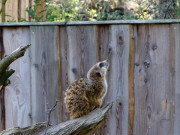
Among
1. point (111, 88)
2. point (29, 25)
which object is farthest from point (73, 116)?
point (29, 25)

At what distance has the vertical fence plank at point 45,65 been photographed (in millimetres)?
3459

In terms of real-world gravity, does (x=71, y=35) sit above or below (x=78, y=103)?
above

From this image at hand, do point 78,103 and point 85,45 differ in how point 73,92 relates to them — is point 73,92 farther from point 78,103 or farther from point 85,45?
point 85,45

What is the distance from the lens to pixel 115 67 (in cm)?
337

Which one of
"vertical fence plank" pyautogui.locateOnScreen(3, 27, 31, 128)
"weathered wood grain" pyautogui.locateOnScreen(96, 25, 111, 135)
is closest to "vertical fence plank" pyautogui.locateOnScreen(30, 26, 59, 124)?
"vertical fence plank" pyautogui.locateOnScreen(3, 27, 31, 128)

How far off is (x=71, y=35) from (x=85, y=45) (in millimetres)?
206

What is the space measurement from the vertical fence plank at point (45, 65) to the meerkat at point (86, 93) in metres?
0.91

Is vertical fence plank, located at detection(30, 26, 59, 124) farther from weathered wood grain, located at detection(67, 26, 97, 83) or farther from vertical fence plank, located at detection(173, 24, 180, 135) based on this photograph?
vertical fence plank, located at detection(173, 24, 180, 135)

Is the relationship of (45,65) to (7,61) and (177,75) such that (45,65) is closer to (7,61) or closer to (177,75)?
(177,75)

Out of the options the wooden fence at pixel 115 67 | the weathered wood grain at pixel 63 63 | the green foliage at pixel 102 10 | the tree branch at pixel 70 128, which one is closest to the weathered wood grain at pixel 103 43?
the wooden fence at pixel 115 67

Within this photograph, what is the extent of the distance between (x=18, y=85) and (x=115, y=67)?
1.23 meters

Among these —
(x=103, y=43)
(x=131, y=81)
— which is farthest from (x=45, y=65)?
(x=131, y=81)

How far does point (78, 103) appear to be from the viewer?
8.18 feet

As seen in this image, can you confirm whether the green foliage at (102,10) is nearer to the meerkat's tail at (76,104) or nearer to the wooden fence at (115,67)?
the wooden fence at (115,67)
